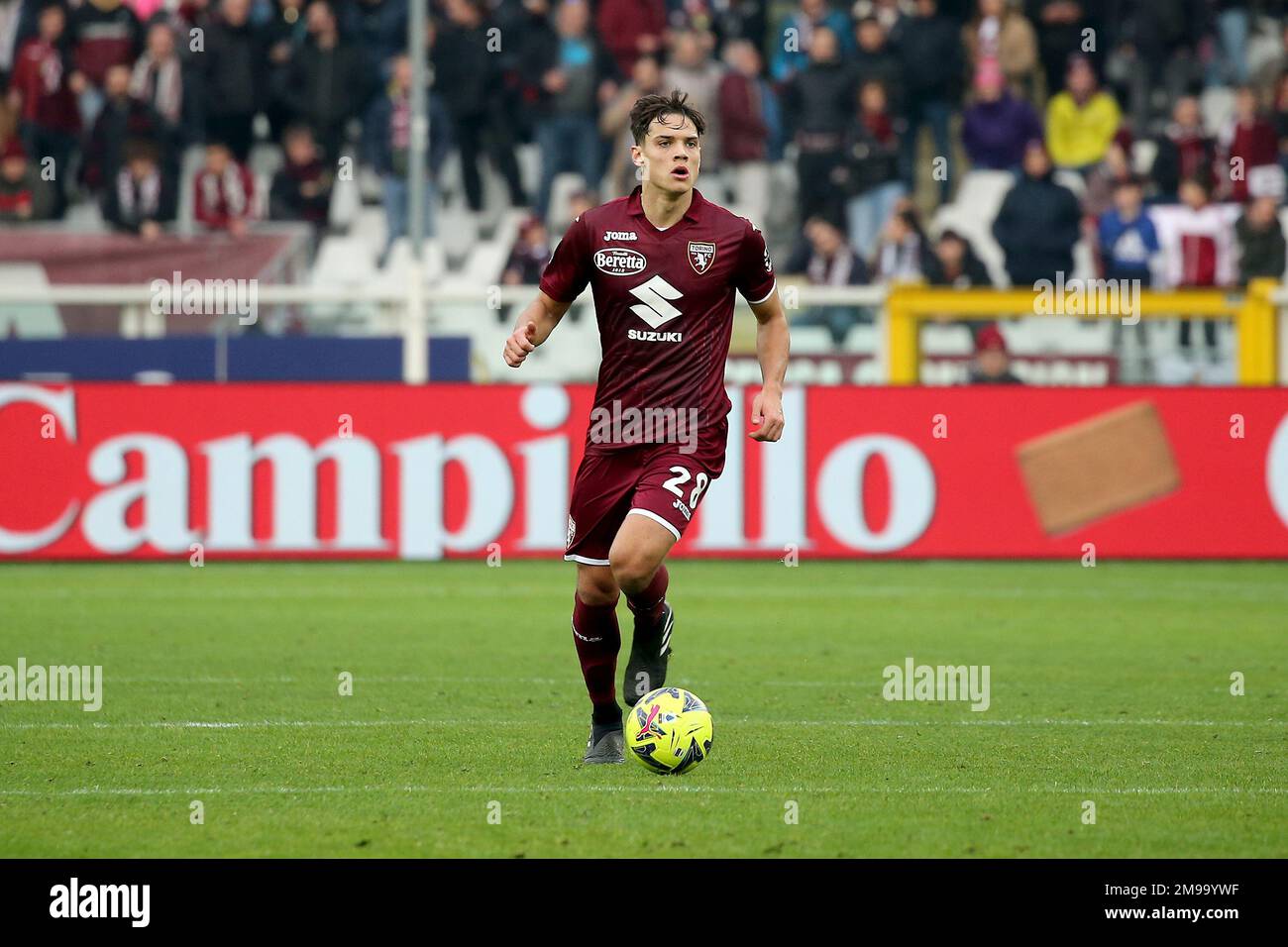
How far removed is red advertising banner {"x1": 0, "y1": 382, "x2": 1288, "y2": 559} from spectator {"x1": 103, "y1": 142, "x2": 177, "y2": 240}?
4.51 meters

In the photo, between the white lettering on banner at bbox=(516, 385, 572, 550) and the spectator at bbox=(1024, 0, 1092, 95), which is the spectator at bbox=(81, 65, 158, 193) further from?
the spectator at bbox=(1024, 0, 1092, 95)

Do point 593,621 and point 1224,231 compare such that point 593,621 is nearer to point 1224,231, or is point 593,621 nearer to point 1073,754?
point 1073,754

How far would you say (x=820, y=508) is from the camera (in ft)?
52.9

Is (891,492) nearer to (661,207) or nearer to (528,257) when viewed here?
(528,257)

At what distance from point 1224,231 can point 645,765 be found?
13294 millimetres

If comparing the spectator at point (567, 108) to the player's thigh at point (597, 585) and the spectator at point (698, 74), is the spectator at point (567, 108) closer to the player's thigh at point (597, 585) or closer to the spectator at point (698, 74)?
the spectator at point (698, 74)

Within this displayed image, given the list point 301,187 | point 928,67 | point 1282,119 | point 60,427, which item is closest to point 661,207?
point 60,427

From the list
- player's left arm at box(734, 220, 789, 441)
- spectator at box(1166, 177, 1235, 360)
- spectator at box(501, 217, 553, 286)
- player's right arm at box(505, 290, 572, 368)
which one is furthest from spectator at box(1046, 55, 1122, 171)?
player's right arm at box(505, 290, 572, 368)

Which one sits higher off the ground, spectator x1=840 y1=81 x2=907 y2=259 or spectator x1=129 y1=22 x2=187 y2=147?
spectator x1=129 y1=22 x2=187 y2=147

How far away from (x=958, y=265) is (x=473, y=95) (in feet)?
17.2

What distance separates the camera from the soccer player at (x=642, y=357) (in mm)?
7785

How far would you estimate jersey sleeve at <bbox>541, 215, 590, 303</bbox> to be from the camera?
7.86m

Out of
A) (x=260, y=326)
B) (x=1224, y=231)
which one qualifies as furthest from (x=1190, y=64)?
(x=260, y=326)

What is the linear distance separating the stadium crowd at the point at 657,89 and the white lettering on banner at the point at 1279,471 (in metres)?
3.44
